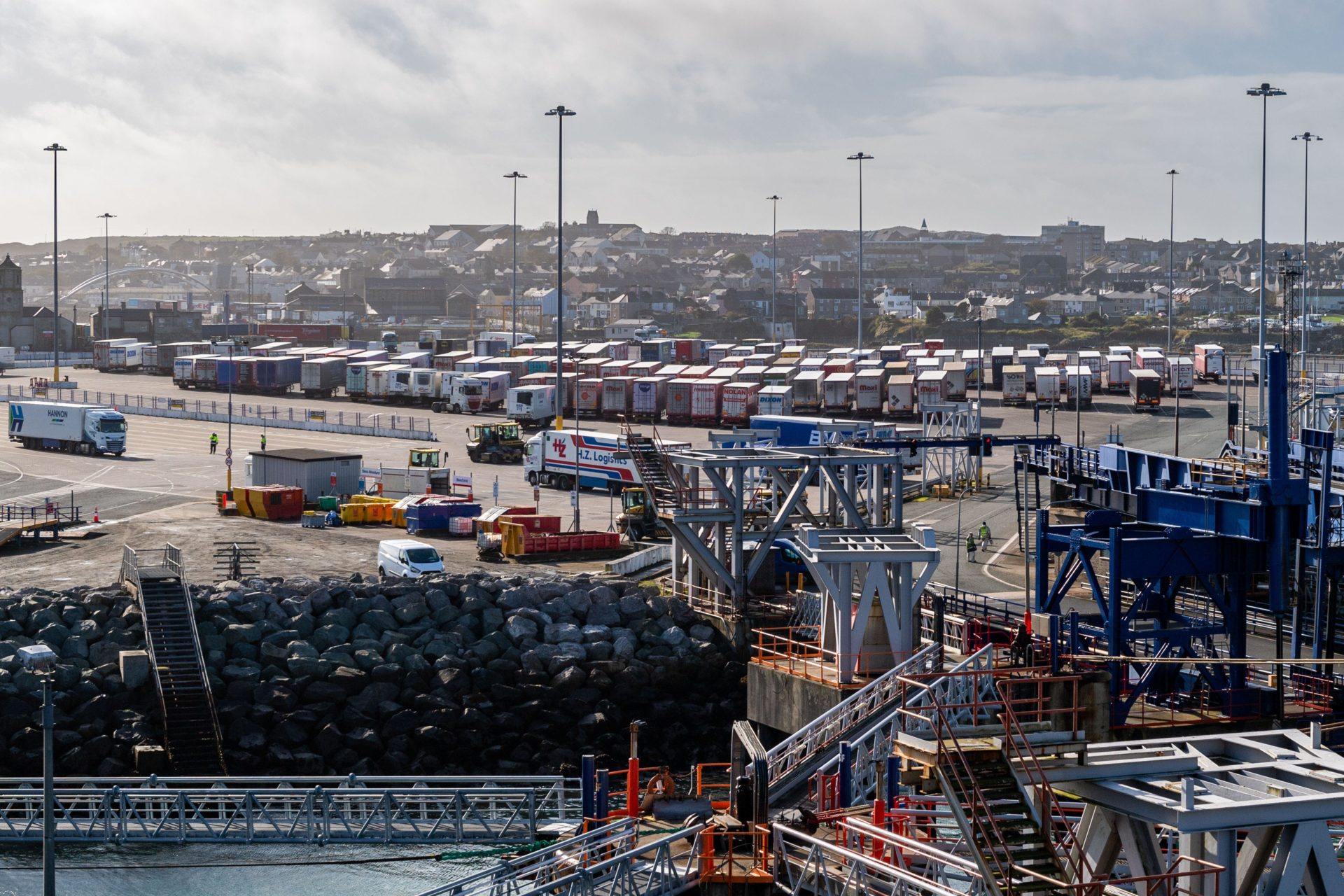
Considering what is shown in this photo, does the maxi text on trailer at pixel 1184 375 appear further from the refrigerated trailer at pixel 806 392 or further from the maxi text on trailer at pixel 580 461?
the maxi text on trailer at pixel 580 461

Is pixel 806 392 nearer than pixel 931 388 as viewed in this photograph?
No

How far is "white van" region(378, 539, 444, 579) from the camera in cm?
4500

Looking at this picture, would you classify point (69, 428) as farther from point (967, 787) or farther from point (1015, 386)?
point (967, 787)


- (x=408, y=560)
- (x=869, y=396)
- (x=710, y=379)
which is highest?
(x=710, y=379)

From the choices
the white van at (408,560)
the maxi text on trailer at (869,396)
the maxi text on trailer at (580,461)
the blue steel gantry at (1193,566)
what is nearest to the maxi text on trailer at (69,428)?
the maxi text on trailer at (580,461)

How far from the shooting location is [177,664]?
122ft

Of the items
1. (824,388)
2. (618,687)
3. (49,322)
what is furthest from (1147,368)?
(49,322)

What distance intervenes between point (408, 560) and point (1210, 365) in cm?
7274

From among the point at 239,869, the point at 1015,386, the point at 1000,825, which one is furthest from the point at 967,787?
the point at 1015,386

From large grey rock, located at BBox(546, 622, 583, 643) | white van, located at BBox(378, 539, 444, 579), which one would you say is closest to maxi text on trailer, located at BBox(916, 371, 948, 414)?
white van, located at BBox(378, 539, 444, 579)

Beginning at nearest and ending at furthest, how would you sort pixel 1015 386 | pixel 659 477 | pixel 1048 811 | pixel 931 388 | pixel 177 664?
pixel 1048 811 < pixel 177 664 < pixel 659 477 < pixel 931 388 < pixel 1015 386

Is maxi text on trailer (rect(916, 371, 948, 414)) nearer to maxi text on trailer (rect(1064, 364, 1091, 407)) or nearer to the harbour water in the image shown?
maxi text on trailer (rect(1064, 364, 1091, 407))

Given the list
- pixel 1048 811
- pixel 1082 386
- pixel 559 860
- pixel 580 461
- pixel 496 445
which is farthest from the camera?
pixel 1082 386

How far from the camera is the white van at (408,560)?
4500 cm
